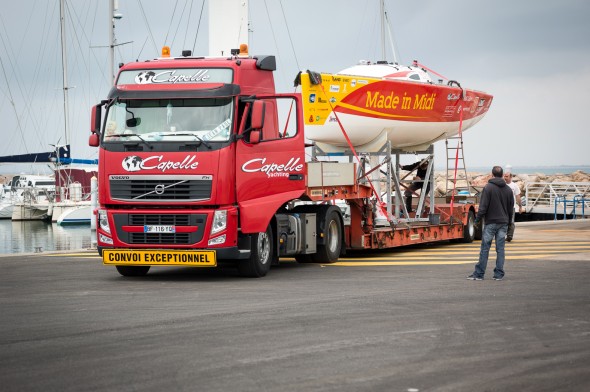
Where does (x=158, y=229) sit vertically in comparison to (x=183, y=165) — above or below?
below

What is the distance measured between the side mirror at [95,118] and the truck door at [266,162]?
Answer: 2382 millimetres

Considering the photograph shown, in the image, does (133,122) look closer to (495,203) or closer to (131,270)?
(131,270)

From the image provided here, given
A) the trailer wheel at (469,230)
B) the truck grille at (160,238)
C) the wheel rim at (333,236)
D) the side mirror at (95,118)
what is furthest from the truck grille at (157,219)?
the trailer wheel at (469,230)

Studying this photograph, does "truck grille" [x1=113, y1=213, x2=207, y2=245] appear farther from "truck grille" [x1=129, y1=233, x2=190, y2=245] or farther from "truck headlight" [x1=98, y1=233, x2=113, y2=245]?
"truck headlight" [x1=98, y1=233, x2=113, y2=245]

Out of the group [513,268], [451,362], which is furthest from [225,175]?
[451,362]

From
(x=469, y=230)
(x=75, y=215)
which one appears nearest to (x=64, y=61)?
(x=75, y=215)

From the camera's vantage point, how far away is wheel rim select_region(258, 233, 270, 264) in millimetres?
16786

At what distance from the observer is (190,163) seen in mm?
15828

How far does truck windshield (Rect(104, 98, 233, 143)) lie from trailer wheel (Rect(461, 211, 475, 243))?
11.4 metres

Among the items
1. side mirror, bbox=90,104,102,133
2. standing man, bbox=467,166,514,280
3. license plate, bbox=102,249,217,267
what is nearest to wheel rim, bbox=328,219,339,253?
standing man, bbox=467,166,514,280

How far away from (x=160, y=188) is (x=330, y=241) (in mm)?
4883

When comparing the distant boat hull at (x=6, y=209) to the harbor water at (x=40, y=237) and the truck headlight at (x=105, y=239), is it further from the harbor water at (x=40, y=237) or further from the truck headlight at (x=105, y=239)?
the truck headlight at (x=105, y=239)

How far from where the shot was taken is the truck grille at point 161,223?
627 inches

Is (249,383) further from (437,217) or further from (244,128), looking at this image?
(437,217)
